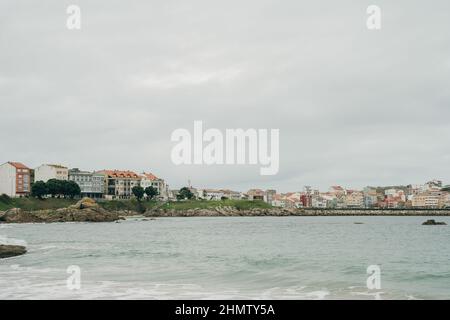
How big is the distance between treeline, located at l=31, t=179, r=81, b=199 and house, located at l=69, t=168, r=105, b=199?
1856 centimetres

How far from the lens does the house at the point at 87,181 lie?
Result: 7549 inches

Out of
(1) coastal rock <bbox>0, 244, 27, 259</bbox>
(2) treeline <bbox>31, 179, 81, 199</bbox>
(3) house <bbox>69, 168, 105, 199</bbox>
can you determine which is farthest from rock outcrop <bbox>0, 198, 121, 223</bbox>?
(1) coastal rock <bbox>0, 244, 27, 259</bbox>

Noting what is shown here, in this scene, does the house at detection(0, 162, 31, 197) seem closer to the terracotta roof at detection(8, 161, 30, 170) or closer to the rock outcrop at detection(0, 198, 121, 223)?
the terracotta roof at detection(8, 161, 30, 170)

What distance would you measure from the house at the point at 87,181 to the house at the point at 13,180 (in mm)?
18727

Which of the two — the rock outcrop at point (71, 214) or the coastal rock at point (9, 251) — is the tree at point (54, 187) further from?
the coastal rock at point (9, 251)

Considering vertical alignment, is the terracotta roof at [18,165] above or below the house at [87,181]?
above

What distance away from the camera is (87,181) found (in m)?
195

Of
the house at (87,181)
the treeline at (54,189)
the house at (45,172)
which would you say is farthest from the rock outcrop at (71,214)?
the house at (87,181)

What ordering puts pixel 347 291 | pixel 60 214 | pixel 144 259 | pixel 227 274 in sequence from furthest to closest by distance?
pixel 60 214
pixel 144 259
pixel 227 274
pixel 347 291

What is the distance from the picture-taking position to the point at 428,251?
184 ft

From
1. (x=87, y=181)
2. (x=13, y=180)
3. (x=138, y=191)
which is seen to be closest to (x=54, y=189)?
(x=13, y=180)
